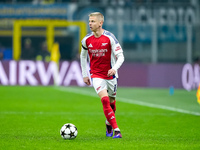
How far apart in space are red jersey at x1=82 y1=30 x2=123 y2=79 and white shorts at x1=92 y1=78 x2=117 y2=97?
0.22ft

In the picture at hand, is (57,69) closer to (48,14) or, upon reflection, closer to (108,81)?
(48,14)

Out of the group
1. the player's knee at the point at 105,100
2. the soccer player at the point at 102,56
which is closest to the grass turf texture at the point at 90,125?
the player's knee at the point at 105,100

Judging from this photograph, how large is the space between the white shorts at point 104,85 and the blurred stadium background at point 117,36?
14.3m

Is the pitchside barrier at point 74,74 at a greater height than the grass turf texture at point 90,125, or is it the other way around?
the grass turf texture at point 90,125

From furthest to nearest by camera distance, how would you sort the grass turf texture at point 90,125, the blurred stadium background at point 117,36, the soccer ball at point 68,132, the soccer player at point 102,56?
the blurred stadium background at point 117,36, the soccer player at point 102,56, the soccer ball at point 68,132, the grass turf texture at point 90,125

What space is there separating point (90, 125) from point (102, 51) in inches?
86.6

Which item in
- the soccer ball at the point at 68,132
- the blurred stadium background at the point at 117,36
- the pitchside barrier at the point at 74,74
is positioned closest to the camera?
the soccer ball at the point at 68,132

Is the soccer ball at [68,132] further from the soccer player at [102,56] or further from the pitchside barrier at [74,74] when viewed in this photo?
the pitchside barrier at [74,74]

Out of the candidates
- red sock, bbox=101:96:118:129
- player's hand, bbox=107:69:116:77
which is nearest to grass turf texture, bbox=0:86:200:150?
red sock, bbox=101:96:118:129

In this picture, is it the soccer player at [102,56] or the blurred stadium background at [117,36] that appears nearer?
the soccer player at [102,56]

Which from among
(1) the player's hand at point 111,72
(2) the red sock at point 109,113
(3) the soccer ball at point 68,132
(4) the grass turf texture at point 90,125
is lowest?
(4) the grass turf texture at point 90,125

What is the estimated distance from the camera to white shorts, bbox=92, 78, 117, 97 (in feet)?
26.1

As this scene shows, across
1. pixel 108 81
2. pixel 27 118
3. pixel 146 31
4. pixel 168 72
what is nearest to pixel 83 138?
pixel 108 81

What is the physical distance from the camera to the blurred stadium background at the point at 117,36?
22875 millimetres
